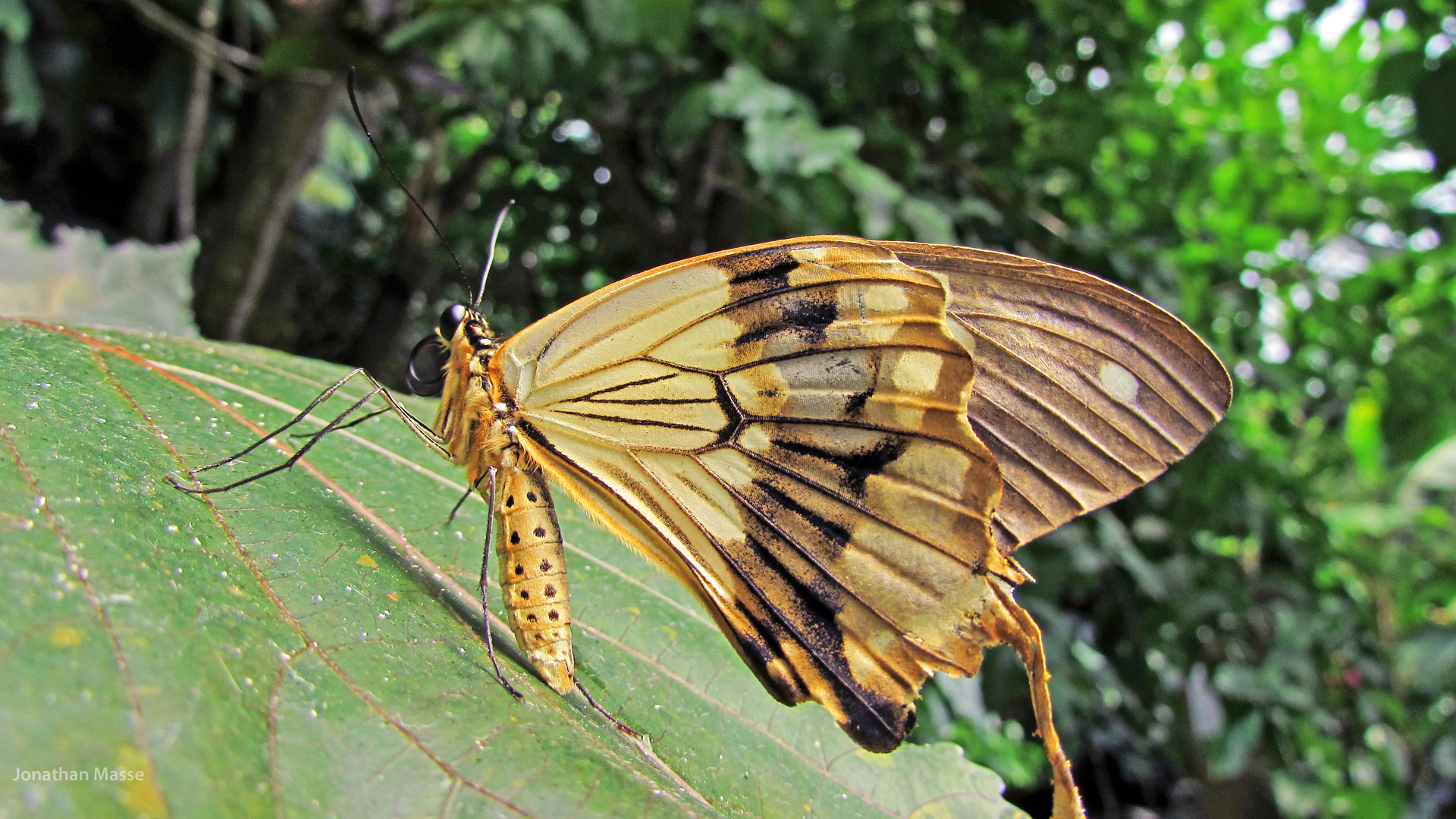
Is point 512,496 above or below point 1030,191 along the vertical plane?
below

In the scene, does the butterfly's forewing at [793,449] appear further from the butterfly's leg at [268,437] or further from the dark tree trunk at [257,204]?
→ the dark tree trunk at [257,204]

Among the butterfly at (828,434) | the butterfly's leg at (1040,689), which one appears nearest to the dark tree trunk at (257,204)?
the butterfly at (828,434)

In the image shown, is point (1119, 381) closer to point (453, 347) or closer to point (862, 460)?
point (862, 460)

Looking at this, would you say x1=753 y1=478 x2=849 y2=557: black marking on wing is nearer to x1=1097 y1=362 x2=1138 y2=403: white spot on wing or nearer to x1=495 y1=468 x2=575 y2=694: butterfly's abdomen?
x1=495 y1=468 x2=575 y2=694: butterfly's abdomen

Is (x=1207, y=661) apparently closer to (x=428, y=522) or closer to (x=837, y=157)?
(x=837, y=157)

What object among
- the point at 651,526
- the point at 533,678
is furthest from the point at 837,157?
the point at 533,678

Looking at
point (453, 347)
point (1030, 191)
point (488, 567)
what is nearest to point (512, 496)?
point (488, 567)

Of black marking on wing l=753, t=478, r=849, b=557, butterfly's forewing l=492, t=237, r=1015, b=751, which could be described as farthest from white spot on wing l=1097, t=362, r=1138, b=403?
black marking on wing l=753, t=478, r=849, b=557
